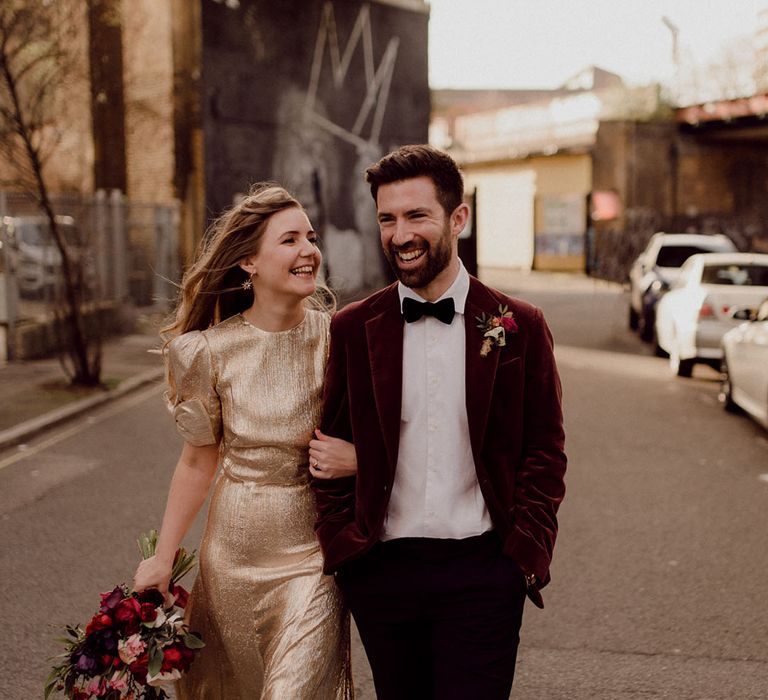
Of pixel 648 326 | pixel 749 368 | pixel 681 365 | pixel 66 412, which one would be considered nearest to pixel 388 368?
pixel 749 368

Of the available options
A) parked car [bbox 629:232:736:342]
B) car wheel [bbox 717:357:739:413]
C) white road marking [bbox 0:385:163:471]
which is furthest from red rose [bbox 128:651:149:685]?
parked car [bbox 629:232:736:342]

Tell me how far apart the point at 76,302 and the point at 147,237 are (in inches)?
397

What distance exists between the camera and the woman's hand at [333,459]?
278cm

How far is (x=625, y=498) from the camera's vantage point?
7.69 metres

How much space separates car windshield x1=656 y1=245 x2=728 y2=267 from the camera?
63.8ft

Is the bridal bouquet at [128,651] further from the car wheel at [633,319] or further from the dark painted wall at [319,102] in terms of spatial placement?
the dark painted wall at [319,102]

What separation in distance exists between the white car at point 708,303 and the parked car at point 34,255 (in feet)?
28.0

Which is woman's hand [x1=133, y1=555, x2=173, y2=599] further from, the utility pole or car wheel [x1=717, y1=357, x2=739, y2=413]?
the utility pole

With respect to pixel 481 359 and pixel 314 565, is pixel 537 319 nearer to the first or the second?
pixel 481 359

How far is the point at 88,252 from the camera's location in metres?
19.1

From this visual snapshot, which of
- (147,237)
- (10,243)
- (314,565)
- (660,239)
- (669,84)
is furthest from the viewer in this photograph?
(669,84)

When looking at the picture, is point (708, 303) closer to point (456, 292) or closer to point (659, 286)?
point (659, 286)

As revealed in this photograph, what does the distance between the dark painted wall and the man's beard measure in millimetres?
22562

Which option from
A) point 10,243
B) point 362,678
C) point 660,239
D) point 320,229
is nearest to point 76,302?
point 10,243
